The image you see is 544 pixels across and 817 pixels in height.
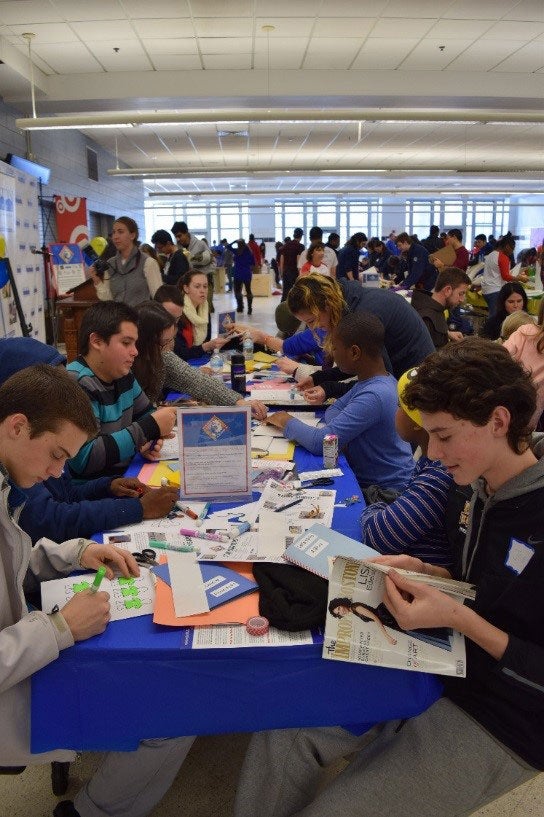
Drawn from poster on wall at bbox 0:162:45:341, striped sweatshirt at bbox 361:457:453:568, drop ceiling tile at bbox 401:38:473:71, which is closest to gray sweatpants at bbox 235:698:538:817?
striped sweatshirt at bbox 361:457:453:568

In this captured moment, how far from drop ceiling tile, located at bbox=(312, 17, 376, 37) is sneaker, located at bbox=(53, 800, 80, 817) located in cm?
662

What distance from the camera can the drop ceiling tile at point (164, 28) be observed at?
6284 millimetres

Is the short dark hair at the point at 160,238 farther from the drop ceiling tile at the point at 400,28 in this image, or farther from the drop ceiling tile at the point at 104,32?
the drop ceiling tile at the point at 400,28

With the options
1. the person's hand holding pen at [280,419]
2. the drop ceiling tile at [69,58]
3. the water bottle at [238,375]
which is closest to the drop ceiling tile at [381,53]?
the drop ceiling tile at [69,58]

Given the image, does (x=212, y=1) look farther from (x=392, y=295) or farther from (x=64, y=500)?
(x=64, y=500)

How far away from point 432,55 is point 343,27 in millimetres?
1454

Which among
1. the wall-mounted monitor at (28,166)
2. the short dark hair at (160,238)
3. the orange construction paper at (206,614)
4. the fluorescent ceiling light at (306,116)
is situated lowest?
the orange construction paper at (206,614)

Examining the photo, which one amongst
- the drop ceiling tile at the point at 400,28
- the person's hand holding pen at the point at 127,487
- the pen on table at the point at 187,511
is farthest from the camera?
the drop ceiling tile at the point at 400,28

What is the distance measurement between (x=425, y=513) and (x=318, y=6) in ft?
19.1

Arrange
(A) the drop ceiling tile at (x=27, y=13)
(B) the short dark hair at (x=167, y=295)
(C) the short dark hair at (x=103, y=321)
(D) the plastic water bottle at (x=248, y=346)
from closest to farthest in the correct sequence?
(C) the short dark hair at (x=103, y=321), (B) the short dark hair at (x=167, y=295), (D) the plastic water bottle at (x=248, y=346), (A) the drop ceiling tile at (x=27, y=13)

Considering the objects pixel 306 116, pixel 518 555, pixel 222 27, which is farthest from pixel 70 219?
pixel 518 555

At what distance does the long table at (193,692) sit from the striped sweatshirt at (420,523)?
0.38m

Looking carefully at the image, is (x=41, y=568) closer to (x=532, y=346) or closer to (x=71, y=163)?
(x=532, y=346)

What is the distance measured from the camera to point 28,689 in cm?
126
